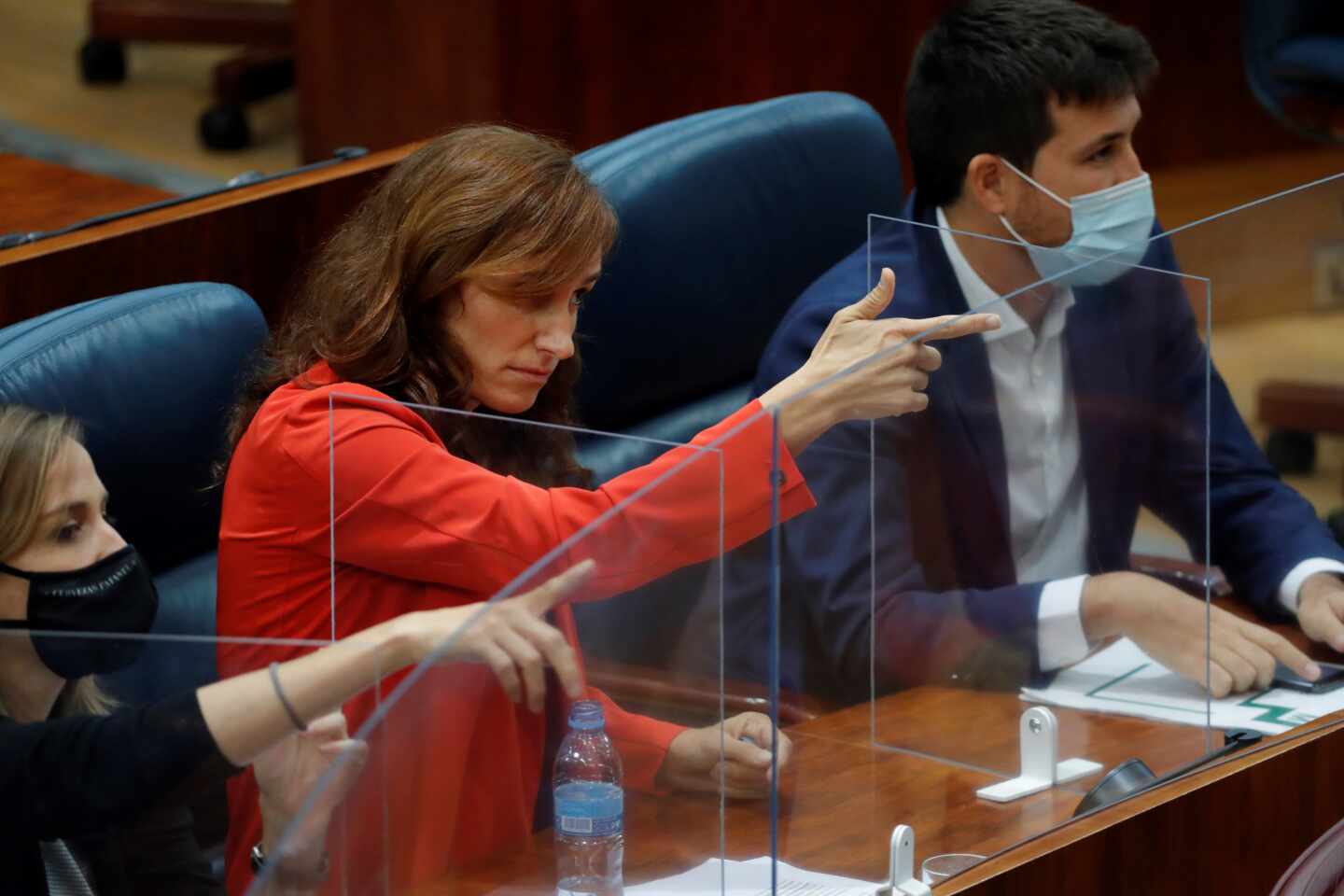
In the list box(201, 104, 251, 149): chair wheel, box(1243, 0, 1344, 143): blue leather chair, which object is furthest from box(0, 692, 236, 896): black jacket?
box(201, 104, 251, 149): chair wheel

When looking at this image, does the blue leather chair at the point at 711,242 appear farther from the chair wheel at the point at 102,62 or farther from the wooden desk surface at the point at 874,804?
the chair wheel at the point at 102,62

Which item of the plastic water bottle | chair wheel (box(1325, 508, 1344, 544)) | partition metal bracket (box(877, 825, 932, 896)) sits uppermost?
the plastic water bottle

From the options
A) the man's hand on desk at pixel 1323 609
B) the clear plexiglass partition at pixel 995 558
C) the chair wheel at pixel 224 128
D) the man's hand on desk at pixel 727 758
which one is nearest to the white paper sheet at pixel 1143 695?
the clear plexiglass partition at pixel 995 558

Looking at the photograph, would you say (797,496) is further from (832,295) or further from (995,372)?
(832,295)

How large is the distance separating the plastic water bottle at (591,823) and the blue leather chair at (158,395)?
0.60 meters

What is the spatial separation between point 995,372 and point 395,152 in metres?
1.15

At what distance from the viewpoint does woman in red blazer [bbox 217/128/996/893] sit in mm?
1028

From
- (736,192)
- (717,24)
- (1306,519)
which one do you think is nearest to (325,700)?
(1306,519)

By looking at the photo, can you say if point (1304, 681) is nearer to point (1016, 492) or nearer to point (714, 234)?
point (1016, 492)

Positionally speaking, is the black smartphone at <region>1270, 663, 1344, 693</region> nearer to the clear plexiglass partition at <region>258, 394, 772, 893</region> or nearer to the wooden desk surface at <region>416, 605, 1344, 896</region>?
the wooden desk surface at <region>416, 605, 1344, 896</region>

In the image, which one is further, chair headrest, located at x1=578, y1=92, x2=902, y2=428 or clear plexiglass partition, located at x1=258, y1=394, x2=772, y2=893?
chair headrest, located at x1=578, y1=92, x2=902, y2=428

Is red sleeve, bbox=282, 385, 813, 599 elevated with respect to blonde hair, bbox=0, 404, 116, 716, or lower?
lower

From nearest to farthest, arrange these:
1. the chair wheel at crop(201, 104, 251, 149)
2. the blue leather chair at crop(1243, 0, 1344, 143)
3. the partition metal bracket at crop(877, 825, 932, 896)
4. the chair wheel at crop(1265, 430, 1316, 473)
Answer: the partition metal bracket at crop(877, 825, 932, 896)
the chair wheel at crop(1265, 430, 1316, 473)
the blue leather chair at crop(1243, 0, 1344, 143)
the chair wheel at crop(201, 104, 251, 149)

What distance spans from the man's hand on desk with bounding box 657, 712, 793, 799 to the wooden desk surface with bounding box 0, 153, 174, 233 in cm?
125
